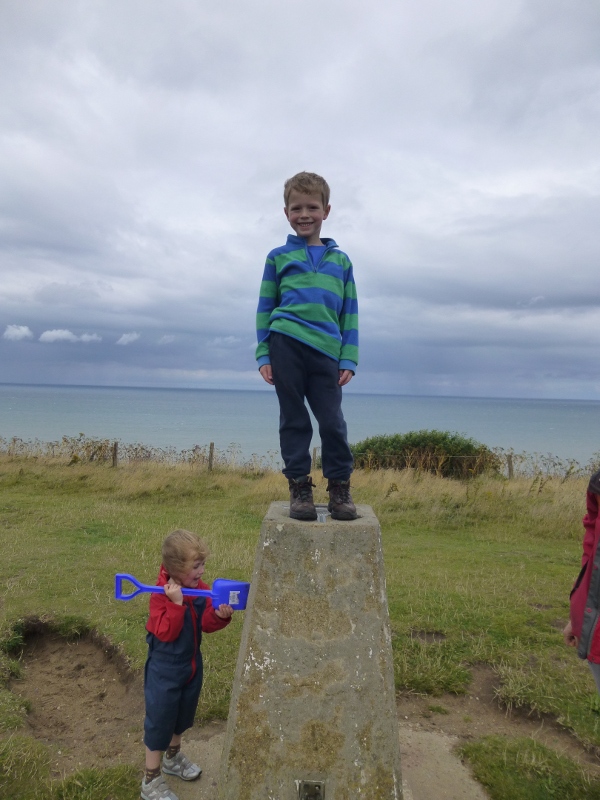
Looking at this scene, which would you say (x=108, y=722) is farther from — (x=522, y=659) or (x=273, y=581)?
(x=522, y=659)

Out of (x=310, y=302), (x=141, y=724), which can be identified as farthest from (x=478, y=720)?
(x=310, y=302)

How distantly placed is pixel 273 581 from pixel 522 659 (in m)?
3.34

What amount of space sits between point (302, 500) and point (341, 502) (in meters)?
0.23

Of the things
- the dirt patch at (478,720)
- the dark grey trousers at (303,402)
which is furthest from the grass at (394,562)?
the dark grey trousers at (303,402)

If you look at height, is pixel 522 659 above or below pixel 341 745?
below

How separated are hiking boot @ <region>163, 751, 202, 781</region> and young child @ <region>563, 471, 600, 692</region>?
234 centimetres

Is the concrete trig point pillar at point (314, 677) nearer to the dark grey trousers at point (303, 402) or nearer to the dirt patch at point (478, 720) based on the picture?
the dark grey trousers at point (303, 402)

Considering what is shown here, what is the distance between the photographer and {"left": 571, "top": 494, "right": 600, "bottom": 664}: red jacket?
276 centimetres

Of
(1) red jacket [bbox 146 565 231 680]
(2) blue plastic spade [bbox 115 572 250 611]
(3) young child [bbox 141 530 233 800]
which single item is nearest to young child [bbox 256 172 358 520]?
(2) blue plastic spade [bbox 115 572 250 611]

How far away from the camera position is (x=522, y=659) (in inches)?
209

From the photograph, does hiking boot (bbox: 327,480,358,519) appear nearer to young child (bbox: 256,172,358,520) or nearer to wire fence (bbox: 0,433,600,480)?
young child (bbox: 256,172,358,520)

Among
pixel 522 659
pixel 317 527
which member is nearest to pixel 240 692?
pixel 317 527

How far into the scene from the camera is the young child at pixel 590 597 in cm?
276

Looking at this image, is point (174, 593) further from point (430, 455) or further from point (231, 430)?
point (231, 430)
